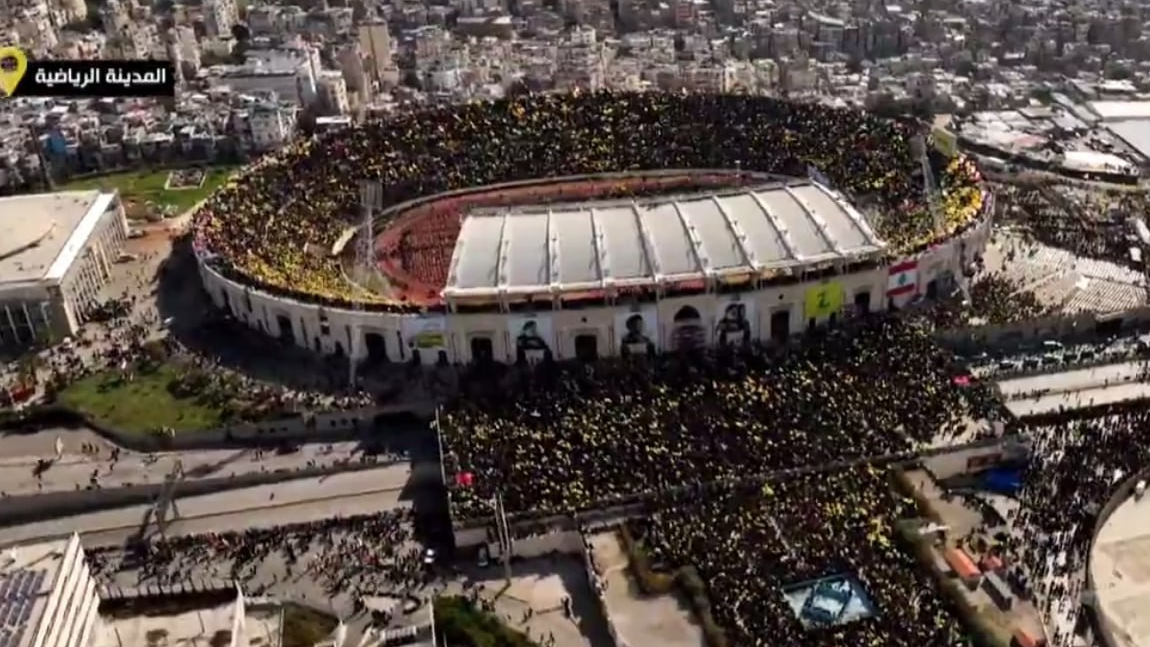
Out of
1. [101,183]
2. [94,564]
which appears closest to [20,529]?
[94,564]

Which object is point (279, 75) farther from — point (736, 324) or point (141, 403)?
point (736, 324)

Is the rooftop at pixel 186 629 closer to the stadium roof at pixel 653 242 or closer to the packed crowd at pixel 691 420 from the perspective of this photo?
the packed crowd at pixel 691 420

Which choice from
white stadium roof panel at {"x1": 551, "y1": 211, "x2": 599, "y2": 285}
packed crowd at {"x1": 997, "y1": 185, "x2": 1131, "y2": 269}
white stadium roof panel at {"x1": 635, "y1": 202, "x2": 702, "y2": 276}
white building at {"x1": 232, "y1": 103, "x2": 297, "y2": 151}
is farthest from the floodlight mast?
packed crowd at {"x1": 997, "y1": 185, "x2": 1131, "y2": 269}

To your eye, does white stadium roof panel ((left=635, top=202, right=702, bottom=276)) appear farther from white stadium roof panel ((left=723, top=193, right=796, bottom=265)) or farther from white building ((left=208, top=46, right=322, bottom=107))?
white building ((left=208, top=46, right=322, bottom=107))

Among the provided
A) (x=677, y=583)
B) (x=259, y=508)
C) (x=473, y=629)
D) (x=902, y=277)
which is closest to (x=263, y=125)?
(x=259, y=508)

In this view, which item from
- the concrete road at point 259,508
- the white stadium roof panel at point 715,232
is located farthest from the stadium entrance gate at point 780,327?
the concrete road at point 259,508
